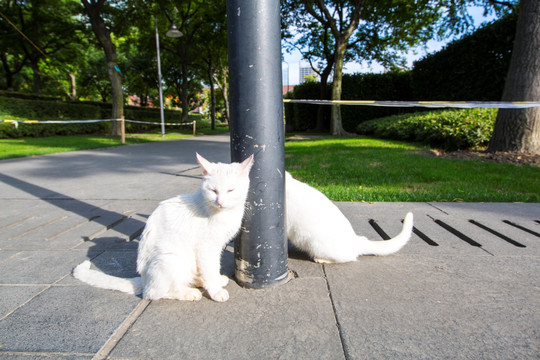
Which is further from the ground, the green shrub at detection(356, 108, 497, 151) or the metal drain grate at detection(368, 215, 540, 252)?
the green shrub at detection(356, 108, 497, 151)

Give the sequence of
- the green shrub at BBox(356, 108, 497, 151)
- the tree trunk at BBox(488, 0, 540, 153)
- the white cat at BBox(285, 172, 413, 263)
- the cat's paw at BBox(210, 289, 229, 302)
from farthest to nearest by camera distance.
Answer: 1. the green shrub at BBox(356, 108, 497, 151)
2. the tree trunk at BBox(488, 0, 540, 153)
3. the white cat at BBox(285, 172, 413, 263)
4. the cat's paw at BBox(210, 289, 229, 302)

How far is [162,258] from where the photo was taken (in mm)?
1891

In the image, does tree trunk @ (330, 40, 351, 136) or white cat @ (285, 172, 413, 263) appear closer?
white cat @ (285, 172, 413, 263)

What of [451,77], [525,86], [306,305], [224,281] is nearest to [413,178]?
[525,86]

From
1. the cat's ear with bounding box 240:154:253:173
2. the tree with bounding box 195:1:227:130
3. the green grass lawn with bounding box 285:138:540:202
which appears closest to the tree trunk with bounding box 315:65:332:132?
the tree with bounding box 195:1:227:130

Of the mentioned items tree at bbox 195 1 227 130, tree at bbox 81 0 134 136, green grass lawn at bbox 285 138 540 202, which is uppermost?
tree at bbox 195 1 227 130

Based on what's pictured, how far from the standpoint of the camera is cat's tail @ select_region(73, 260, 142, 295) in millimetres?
2053

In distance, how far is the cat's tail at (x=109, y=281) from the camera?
80.8 inches

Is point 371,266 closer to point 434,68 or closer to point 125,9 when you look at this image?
point 434,68

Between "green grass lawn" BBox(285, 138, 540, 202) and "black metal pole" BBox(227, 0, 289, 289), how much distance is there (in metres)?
2.67

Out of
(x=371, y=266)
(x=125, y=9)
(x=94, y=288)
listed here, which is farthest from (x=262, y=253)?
(x=125, y=9)

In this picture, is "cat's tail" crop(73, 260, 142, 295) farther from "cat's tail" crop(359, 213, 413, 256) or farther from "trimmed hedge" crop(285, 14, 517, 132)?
"trimmed hedge" crop(285, 14, 517, 132)

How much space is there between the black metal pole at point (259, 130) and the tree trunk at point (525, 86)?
25.6ft

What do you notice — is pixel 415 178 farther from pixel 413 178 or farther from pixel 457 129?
pixel 457 129
